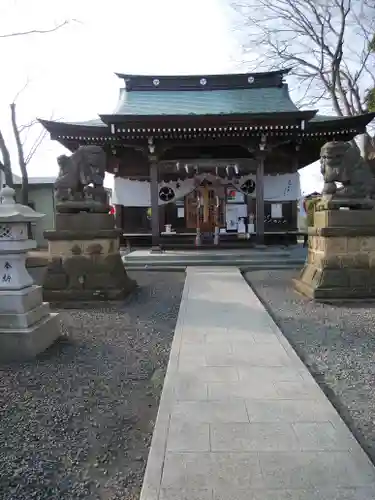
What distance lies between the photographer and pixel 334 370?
410cm

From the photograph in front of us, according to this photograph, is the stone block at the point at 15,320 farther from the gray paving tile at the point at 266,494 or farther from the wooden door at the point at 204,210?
the wooden door at the point at 204,210

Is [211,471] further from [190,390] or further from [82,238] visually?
[82,238]

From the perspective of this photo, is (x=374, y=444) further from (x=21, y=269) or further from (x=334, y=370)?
(x=21, y=269)

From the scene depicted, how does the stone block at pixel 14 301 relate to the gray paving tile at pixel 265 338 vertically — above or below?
above

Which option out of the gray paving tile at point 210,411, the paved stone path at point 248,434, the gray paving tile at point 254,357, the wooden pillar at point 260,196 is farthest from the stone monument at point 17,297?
A: the wooden pillar at point 260,196

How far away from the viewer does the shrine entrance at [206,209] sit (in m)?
15.9

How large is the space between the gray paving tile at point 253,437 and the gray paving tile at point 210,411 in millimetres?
106

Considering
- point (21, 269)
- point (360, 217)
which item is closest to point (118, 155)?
point (360, 217)

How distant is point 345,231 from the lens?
749 cm

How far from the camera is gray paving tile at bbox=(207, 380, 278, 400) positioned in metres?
3.38

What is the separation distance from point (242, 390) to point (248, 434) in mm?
769

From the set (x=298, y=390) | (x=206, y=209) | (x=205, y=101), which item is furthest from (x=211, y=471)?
(x=205, y=101)

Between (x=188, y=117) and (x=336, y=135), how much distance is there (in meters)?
5.14

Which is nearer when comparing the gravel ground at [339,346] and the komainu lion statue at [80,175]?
the gravel ground at [339,346]
